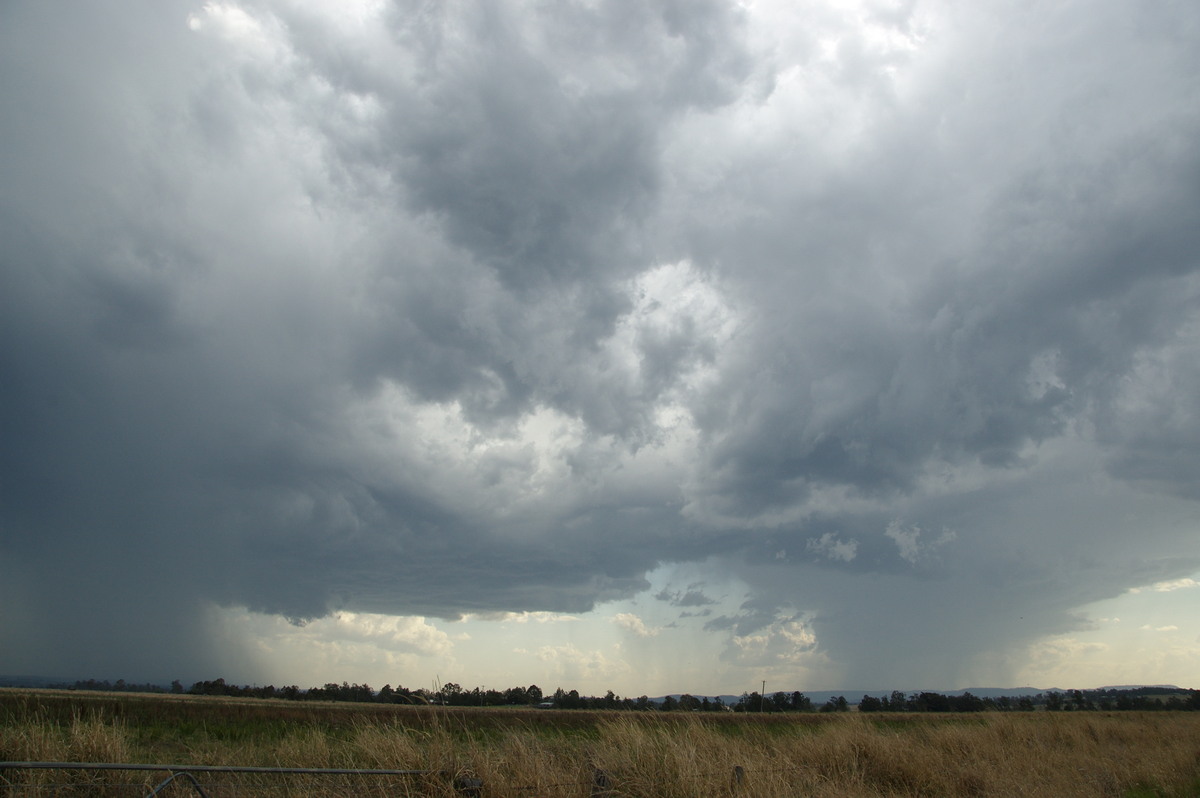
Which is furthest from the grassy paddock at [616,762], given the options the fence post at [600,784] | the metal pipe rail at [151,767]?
the metal pipe rail at [151,767]

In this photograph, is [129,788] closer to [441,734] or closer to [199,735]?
[441,734]

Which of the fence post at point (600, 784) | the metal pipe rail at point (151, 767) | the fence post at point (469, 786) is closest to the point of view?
the metal pipe rail at point (151, 767)

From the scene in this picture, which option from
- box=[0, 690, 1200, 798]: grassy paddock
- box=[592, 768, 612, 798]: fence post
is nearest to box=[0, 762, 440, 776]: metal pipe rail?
box=[0, 690, 1200, 798]: grassy paddock

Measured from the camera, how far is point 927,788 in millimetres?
13992

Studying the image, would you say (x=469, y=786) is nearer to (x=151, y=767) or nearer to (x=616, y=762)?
(x=616, y=762)

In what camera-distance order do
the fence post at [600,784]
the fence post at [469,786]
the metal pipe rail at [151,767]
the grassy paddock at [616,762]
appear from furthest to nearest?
the grassy paddock at [616,762], the fence post at [600,784], the fence post at [469,786], the metal pipe rail at [151,767]

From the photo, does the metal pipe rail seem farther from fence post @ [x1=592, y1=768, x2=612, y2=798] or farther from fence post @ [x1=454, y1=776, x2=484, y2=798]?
fence post @ [x1=592, y1=768, x2=612, y2=798]

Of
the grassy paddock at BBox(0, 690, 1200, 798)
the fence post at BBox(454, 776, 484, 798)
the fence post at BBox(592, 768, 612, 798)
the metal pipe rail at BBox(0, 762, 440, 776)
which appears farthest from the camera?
the grassy paddock at BBox(0, 690, 1200, 798)

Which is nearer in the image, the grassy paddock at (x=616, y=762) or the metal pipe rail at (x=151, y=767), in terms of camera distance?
the metal pipe rail at (x=151, y=767)

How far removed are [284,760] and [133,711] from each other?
31.4 m

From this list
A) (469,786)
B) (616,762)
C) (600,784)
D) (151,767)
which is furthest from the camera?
(616,762)

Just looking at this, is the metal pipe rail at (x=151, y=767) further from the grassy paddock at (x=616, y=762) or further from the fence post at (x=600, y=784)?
the fence post at (x=600, y=784)

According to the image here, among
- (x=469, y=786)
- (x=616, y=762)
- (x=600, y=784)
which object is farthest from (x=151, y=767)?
(x=616, y=762)

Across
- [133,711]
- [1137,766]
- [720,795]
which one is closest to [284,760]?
[720,795]
